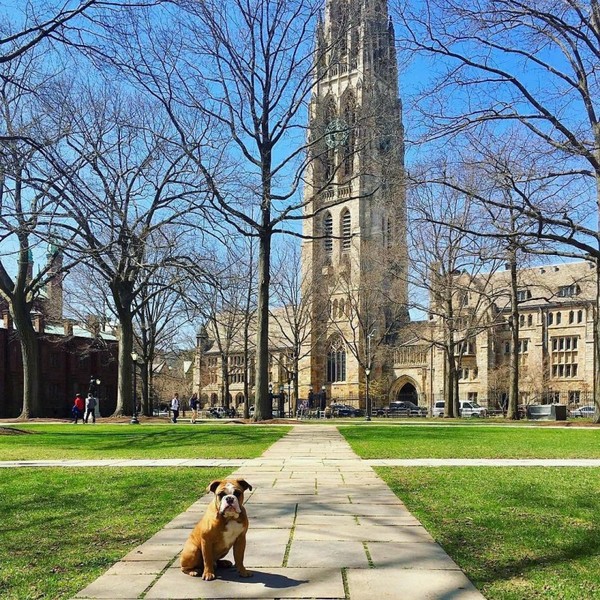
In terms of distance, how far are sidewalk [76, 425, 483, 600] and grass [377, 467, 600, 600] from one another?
0.24 metres

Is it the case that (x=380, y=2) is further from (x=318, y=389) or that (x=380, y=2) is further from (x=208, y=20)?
(x=318, y=389)

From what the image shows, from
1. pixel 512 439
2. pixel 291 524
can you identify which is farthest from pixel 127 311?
pixel 291 524

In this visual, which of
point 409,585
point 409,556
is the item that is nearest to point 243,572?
point 409,585

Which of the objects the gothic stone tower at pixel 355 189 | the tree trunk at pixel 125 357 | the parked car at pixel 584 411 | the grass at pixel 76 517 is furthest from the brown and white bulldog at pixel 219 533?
the parked car at pixel 584 411

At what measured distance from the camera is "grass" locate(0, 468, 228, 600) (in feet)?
15.4

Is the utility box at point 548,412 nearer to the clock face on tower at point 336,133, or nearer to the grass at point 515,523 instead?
the clock face on tower at point 336,133

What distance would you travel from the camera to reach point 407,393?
72750 mm

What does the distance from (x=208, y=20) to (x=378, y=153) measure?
7.77 metres

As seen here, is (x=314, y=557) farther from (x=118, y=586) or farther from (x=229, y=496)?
(x=118, y=586)

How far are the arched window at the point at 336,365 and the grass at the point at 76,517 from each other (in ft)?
199

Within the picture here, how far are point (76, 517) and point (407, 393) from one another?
2667 inches

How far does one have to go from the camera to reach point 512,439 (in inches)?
708

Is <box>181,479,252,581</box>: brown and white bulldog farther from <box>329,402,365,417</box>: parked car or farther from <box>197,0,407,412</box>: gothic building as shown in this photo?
<box>329,402,365,417</box>: parked car

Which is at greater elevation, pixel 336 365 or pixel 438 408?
pixel 336 365
